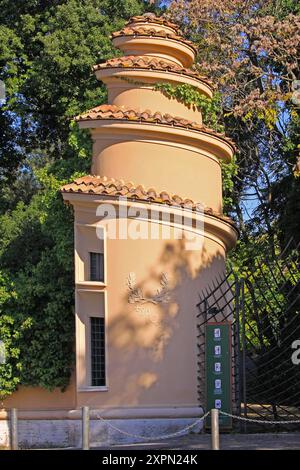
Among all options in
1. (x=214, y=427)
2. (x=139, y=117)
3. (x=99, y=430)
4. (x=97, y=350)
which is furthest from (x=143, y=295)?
(x=214, y=427)

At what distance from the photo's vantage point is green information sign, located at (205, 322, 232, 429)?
17062 millimetres

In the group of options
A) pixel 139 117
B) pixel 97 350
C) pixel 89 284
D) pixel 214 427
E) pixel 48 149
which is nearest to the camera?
pixel 214 427

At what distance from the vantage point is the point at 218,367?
56.2 ft

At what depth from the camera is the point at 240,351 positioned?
57.8ft

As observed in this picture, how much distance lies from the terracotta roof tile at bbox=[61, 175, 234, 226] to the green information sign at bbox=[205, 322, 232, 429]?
8.17ft

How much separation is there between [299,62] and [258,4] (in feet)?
7.27

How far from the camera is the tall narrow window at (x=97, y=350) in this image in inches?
698

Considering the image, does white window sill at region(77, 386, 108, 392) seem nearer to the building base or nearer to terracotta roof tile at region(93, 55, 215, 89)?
the building base

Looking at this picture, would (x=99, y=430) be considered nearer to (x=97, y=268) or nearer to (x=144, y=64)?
(x=97, y=268)

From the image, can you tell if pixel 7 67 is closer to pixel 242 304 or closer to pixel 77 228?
pixel 77 228

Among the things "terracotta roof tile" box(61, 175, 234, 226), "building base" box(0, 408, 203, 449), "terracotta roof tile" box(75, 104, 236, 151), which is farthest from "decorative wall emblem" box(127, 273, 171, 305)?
"terracotta roof tile" box(75, 104, 236, 151)

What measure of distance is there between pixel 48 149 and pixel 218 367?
1727 cm

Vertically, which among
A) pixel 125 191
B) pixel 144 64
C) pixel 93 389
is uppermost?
pixel 144 64
